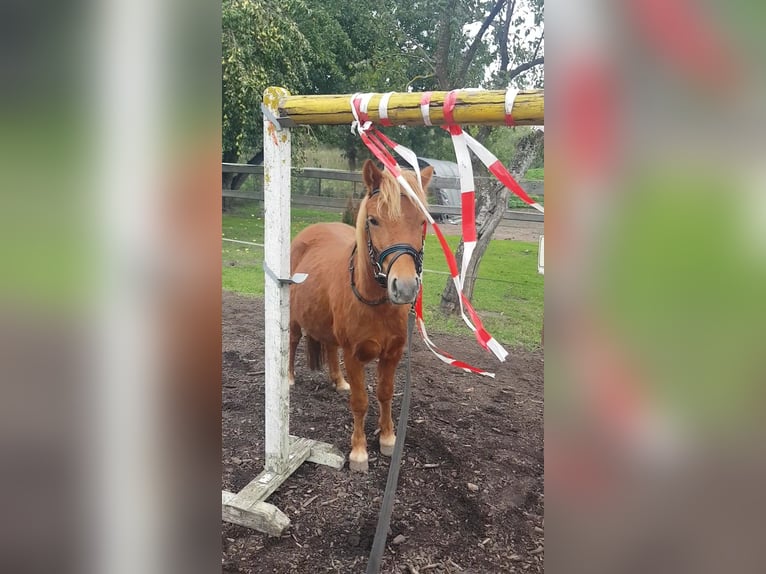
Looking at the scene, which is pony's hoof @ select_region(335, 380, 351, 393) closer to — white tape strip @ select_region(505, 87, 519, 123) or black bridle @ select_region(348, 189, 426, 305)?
black bridle @ select_region(348, 189, 426, 305)

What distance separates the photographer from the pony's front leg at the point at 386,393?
318cm

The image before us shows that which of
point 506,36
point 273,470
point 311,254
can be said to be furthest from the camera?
point 506,36

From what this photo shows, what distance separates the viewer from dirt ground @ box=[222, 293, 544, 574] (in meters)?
2.47

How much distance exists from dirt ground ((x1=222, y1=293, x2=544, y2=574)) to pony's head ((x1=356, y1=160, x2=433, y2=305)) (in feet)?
3.99

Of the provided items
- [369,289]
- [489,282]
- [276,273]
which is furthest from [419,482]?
[489,282]

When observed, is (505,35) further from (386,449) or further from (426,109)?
(386,449)

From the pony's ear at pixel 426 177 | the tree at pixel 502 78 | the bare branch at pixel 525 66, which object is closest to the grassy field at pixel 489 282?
the tree at pixel 502 78

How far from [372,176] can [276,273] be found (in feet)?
2.52
